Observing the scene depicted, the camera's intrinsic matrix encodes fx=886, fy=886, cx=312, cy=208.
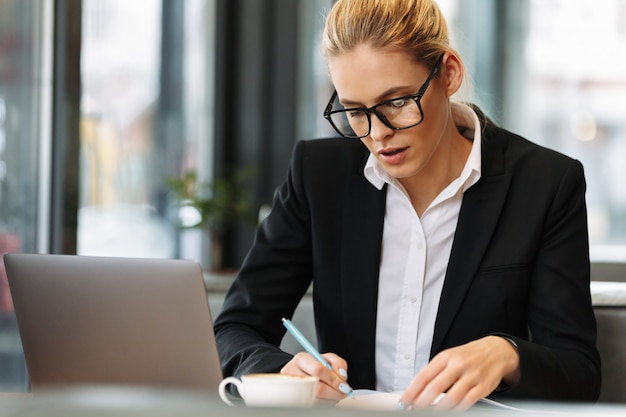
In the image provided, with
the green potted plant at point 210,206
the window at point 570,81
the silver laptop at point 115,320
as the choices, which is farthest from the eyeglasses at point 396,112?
the window at point 570,81

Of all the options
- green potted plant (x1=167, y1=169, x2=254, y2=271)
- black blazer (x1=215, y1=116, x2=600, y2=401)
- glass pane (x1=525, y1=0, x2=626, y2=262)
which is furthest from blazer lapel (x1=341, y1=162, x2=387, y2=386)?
glass pane (x1=525, y1=0, x2=626, y2=262)

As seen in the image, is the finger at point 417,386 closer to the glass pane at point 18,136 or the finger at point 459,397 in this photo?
the finger at point 459,397

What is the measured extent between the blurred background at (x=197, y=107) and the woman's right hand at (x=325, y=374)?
76 cm

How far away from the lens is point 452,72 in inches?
63.7

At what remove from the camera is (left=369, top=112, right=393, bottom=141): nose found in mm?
1487

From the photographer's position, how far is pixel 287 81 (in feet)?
15.7

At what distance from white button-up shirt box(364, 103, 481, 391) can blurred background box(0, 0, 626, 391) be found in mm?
268

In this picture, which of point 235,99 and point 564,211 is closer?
point 564,211

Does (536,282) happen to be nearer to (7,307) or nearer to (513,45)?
(7,307)

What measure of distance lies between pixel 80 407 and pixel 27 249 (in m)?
2.34

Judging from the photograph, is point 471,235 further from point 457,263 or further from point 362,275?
point 362,275

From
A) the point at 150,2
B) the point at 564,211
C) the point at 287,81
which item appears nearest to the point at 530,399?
the point at 564,211

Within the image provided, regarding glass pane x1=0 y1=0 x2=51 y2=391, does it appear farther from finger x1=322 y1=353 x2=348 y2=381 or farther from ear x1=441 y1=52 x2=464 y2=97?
finger x1=322 y1=353 x2=348 y2=381

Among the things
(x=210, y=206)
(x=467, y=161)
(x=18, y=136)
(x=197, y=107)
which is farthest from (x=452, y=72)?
(x=197, y=107)
